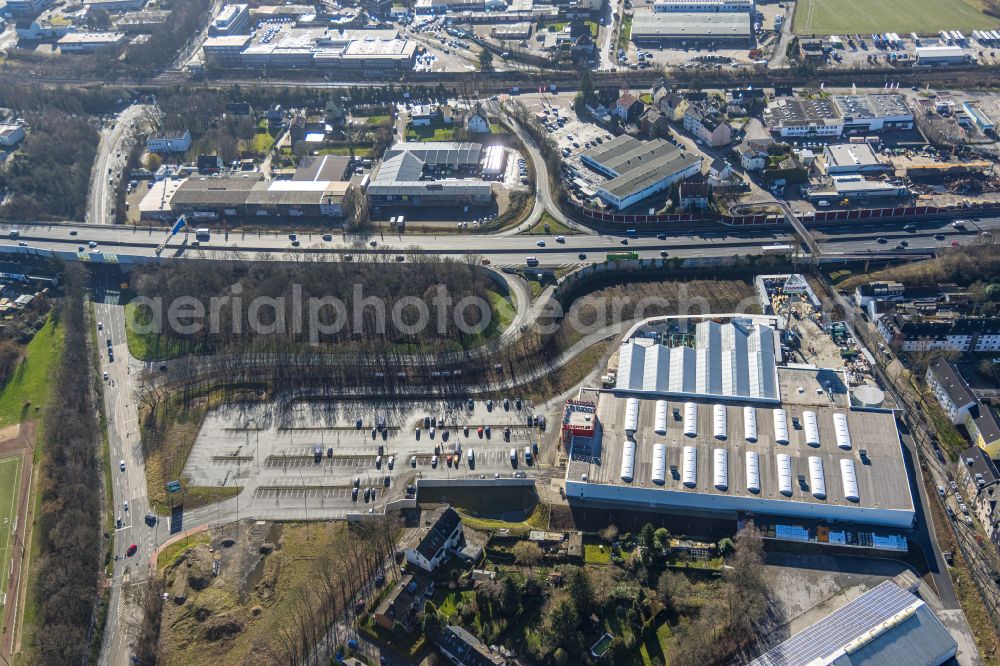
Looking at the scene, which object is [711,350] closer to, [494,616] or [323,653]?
[494,616]

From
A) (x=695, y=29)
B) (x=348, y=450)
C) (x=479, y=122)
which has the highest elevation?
(x=695, y=29)

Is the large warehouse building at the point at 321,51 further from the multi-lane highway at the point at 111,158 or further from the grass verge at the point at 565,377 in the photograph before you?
the grass verge at the point at 565,377

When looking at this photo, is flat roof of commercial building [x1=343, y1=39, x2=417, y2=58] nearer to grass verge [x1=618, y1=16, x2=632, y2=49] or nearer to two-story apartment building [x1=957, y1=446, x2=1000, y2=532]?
grass verge [x1=618, y1=16, x2=632, y2=49]

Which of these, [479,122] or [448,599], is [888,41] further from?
[448,599]

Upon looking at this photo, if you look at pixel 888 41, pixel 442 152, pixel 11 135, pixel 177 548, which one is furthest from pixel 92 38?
pixel 888 41

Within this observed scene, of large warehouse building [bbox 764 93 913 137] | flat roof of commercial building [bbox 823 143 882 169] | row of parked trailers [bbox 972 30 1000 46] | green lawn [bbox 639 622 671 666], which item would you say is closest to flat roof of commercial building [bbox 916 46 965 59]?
row of parked trailers [bbox 972 30 1000 46]

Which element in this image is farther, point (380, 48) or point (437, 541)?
point (380, 48)

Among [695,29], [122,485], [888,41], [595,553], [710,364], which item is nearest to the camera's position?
[595,553]

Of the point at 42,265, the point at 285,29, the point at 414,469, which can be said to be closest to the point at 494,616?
the point at 414,469
